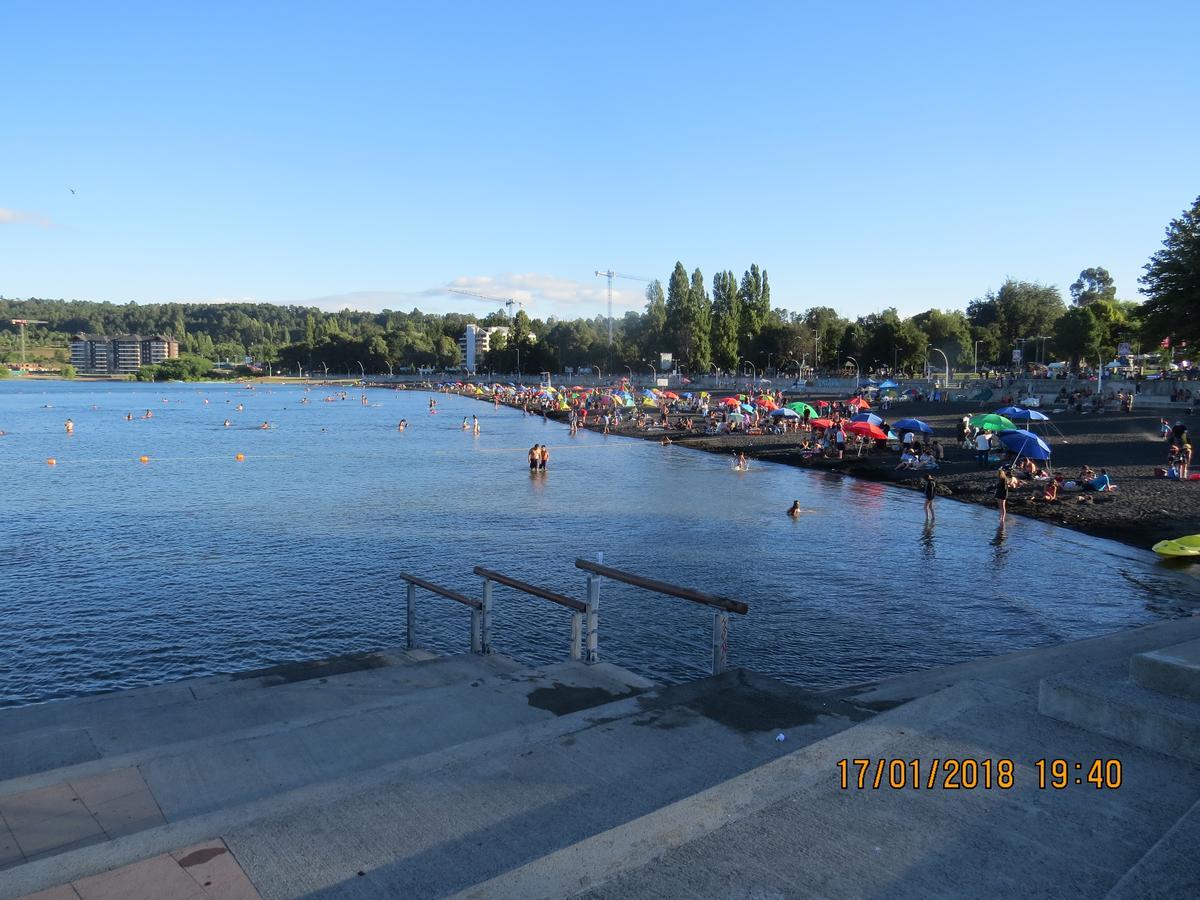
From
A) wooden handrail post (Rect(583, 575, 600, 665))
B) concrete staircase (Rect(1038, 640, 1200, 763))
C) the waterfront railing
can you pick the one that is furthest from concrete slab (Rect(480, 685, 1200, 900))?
wooden handrail post (Rect(583, 575, 600, 665))

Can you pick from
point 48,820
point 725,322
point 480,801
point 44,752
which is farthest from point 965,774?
point 725,322

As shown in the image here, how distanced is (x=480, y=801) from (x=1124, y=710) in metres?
3.77

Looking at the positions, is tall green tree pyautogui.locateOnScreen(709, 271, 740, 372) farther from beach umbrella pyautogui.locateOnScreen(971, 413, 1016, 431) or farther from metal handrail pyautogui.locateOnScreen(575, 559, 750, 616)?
metal handrail pyautogui.locateOnScreen(575, 559, 750, 616)

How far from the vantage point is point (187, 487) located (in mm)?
33938

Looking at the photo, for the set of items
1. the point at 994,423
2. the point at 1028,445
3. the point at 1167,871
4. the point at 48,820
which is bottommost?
the point at 48,820

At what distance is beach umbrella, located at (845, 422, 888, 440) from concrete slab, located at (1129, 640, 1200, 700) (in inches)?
1388

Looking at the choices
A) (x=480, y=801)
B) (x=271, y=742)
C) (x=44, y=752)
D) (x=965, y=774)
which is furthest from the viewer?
(x=44, y=752)

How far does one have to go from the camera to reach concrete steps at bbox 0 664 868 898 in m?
3.73

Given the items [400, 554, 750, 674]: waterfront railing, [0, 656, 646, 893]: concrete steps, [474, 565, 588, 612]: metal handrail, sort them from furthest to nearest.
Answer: [474, 565, 588, 612]: metal handrail, [400, 554, 750, 674]: waterfront railing, [0, 656, 646, 893]: concrete steps

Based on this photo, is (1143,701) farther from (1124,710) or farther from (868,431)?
(868,431)

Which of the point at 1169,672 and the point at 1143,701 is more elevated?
the point at 1169,672

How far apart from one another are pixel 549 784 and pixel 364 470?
3774 cm

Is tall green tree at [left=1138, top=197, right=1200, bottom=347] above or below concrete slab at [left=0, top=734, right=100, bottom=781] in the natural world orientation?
above

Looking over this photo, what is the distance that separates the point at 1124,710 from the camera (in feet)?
16.0
